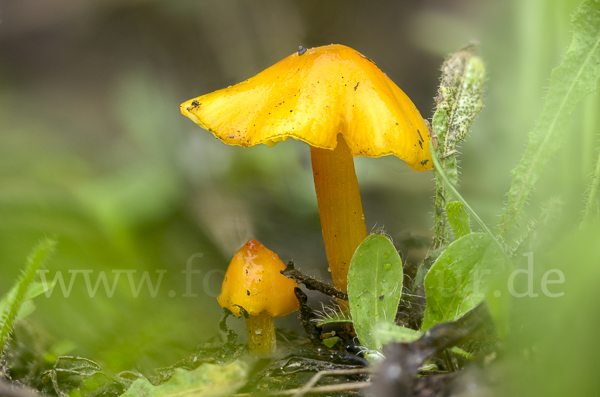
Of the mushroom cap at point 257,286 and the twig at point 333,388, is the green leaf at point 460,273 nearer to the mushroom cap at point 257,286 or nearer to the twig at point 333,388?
the twig at point 333,388

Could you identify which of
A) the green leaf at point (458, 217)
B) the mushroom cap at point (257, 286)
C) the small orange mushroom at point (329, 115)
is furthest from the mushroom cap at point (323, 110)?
the mushroom cap at point (257, 286)

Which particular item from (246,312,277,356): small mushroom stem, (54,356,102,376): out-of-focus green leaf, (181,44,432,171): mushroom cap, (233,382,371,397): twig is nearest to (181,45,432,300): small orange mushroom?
(181,44,432,171): mushroom cap

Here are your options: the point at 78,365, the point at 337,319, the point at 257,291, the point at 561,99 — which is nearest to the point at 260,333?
the point at 257,291

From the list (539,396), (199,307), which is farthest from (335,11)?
(539,396)

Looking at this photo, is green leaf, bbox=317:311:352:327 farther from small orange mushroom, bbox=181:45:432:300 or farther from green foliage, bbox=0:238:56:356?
green foliage, bbox=0:238:56:356

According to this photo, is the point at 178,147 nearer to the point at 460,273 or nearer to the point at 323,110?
the point at 323,110

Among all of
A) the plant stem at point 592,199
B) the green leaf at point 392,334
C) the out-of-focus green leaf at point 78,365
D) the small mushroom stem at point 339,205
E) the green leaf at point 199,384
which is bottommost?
the green leaf at point 199,384
